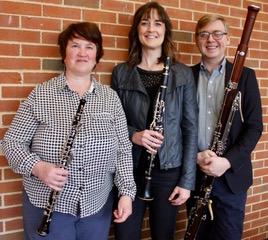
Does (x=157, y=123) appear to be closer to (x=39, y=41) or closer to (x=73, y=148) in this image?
(x=73, y=148)

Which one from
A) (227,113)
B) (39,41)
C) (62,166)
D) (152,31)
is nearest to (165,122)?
(227,113)

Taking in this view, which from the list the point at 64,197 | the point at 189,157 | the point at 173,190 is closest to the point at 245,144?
the point at 189,157

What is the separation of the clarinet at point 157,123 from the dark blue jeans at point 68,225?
8.0 inches

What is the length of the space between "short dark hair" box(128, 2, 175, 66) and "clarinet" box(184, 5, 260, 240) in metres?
0.32

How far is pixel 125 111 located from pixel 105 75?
281mm

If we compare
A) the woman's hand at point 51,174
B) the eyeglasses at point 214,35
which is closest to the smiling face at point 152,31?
the eyeglasses at point 214,35

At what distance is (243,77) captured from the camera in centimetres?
188

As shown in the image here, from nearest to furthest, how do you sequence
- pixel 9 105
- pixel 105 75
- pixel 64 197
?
pixel 64 197 < pixel 9 105 < pixel 105 75

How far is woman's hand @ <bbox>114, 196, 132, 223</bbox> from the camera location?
66.2 inches

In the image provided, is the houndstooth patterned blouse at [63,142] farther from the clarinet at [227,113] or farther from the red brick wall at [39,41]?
the clarinet at [227,113]

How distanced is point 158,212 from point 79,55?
0.85m

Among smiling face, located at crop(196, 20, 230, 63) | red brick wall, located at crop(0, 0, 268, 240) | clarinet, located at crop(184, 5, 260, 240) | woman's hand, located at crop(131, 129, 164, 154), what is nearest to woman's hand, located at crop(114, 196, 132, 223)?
woman's hand, located at crop(131, 129, 164, 154)

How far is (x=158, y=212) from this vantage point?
184 centimetres

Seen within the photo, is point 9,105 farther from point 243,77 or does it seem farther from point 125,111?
point 243,77
